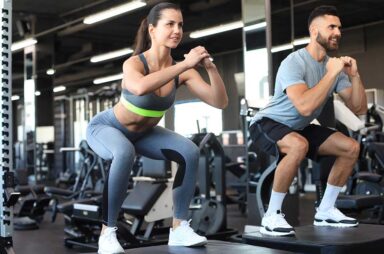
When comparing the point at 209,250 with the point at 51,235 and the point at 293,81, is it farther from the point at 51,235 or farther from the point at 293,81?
the point at 51,235

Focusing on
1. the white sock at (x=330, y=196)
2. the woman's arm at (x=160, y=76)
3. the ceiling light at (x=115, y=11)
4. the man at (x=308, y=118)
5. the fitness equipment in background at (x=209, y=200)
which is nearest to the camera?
the woman's arm at (x=160, y=76)

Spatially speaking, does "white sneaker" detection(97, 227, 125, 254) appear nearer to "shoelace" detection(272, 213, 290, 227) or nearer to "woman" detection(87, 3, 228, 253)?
"woman" detection(87, 3, 228, 253)

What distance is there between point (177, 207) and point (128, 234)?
155 cm

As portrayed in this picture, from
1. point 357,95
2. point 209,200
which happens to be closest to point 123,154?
point 357,95

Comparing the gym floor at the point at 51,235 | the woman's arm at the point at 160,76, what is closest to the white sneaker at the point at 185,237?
the woman's arm at the point at 160,76

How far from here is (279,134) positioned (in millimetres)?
2910

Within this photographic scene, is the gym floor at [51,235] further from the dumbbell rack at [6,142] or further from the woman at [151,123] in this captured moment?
the woman at [151,123]

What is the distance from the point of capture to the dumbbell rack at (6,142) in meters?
2.54

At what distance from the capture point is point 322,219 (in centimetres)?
317

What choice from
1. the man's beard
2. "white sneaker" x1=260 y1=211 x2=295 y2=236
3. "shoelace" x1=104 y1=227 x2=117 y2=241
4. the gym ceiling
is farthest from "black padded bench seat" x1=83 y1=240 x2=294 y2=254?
the gym ceiling

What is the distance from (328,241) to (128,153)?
111 cm

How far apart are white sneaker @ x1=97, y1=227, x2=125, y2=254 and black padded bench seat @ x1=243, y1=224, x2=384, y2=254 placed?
892 millimetres

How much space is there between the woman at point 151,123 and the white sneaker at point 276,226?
1.79ft

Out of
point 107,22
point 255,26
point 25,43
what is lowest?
point 255,26
